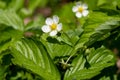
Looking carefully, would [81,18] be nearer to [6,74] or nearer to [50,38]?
[50,38]

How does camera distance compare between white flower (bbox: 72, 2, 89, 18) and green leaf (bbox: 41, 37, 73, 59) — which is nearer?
green leaf (bbox: 41, 37, 73, 59)

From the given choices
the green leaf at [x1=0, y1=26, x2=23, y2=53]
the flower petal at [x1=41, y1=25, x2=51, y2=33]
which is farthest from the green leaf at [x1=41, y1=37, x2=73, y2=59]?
the green leaf at [x1=0, y1=26, x2=23, y2=53]

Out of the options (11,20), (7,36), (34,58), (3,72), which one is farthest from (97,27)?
(11,20)

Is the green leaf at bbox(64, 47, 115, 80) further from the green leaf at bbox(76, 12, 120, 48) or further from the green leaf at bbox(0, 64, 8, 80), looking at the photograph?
the green leaf at bbox(0, 64, 8, 80)

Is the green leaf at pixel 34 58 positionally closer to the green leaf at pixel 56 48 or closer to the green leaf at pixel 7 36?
the green leaf at pixel 56 48

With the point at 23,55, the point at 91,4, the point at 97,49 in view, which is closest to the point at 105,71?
the point at 97,49

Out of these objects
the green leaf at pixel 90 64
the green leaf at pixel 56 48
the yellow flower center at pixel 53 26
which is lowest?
the green leaf at pixel 90 64

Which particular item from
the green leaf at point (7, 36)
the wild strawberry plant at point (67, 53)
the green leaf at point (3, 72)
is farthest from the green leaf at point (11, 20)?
the green leaf at point (3, 72)
